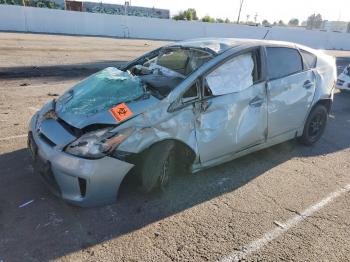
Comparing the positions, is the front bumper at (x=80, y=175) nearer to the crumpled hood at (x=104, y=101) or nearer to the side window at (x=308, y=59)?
the crumpled hood at (x=104, y=101)

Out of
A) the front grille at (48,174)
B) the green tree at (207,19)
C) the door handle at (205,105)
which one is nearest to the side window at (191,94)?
the door handle at (205,105)

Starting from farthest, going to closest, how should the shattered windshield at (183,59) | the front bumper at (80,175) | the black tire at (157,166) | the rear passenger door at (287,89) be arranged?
the rear passenger door at (287,89) → the shattered windshield at (183,59) → the black tire at (157,166) → the front bumper at (80,175)

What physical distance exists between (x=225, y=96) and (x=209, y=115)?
13.6 inches

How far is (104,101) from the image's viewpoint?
12.6 feet

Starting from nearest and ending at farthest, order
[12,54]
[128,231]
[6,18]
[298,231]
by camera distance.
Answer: [128,231] < [298,231] < [12,54] < [6,18]

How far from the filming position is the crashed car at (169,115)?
3.50 metres

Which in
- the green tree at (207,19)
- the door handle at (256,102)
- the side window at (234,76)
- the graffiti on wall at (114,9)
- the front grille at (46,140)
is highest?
the graffiti on wall at (114,9)

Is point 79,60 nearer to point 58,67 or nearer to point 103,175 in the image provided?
point 58,67

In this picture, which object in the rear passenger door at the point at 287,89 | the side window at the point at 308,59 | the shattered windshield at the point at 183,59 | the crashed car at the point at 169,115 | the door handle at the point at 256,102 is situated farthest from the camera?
the side window at the point at 308,59

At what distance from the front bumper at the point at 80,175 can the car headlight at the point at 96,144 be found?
0.06 m

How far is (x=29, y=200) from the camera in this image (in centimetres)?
375

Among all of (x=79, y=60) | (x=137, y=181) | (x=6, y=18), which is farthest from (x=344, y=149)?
(x=6, y=18)

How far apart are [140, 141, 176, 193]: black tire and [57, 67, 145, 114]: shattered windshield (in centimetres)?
62

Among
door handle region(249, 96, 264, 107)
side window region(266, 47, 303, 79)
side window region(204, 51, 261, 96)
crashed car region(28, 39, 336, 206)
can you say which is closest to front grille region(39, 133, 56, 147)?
crashed car region(28, 39, 336, 206)
